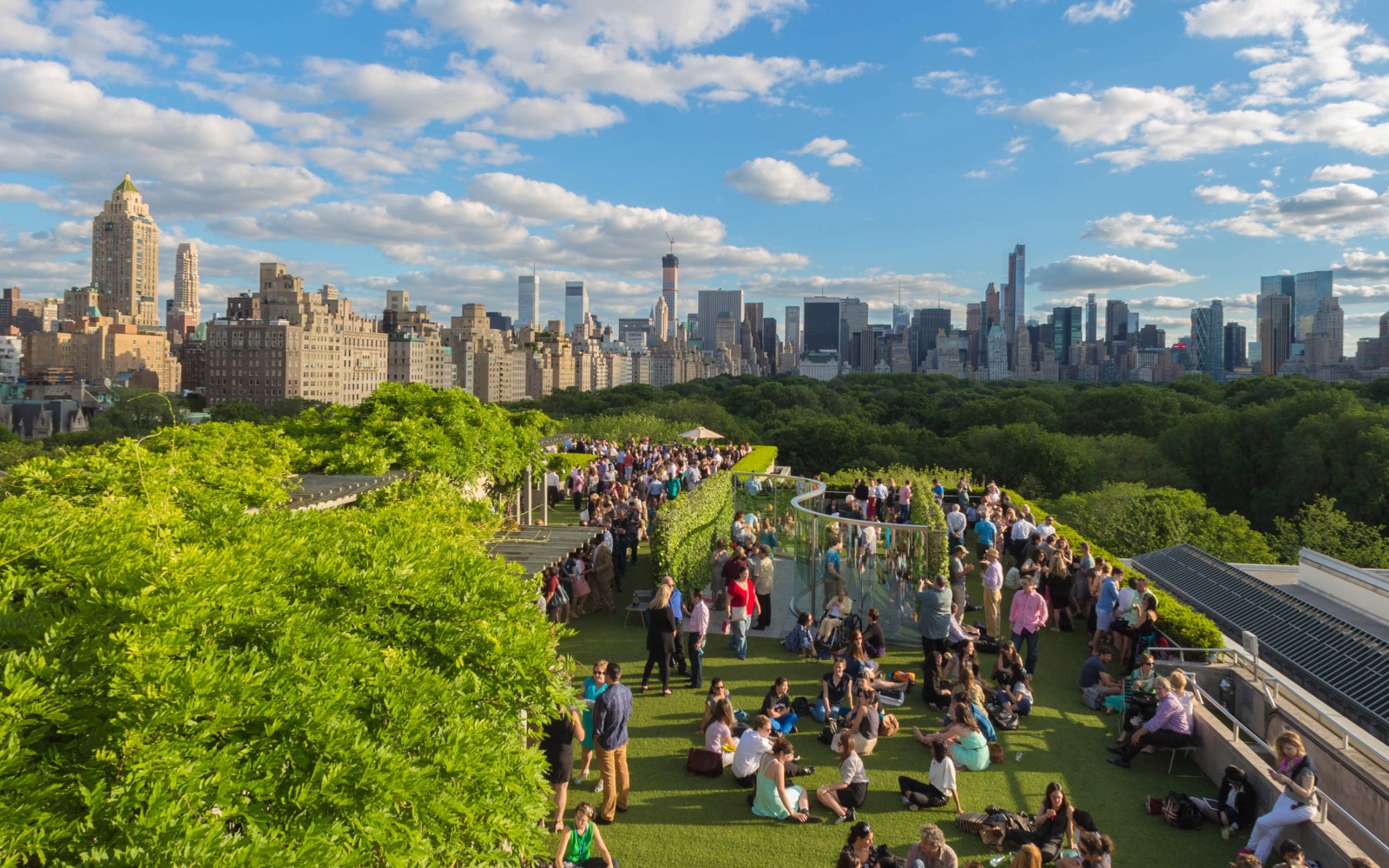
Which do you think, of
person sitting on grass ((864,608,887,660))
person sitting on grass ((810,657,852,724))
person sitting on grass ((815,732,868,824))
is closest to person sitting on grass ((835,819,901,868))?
person sitting on grass ((815,732,868,824))

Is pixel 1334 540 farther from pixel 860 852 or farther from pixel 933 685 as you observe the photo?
pixel 860 852

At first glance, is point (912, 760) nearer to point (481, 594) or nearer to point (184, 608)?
point (481, 594)

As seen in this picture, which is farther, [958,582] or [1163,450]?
[1163,450]

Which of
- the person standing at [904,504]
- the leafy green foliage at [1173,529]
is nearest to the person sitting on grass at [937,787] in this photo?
the person standing at [904,504]

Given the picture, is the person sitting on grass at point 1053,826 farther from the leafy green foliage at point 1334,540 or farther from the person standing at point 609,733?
the leafy green foliage at point 1334,540

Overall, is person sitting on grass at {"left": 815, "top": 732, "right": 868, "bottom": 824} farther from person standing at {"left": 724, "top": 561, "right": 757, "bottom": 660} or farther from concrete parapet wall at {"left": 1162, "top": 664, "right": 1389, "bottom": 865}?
person standing at {"left": 724, "top": 561, "right": 757, "bottom": 660}

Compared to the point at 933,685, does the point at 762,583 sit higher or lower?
higher

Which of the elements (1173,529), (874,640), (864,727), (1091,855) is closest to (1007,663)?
(874,640)
